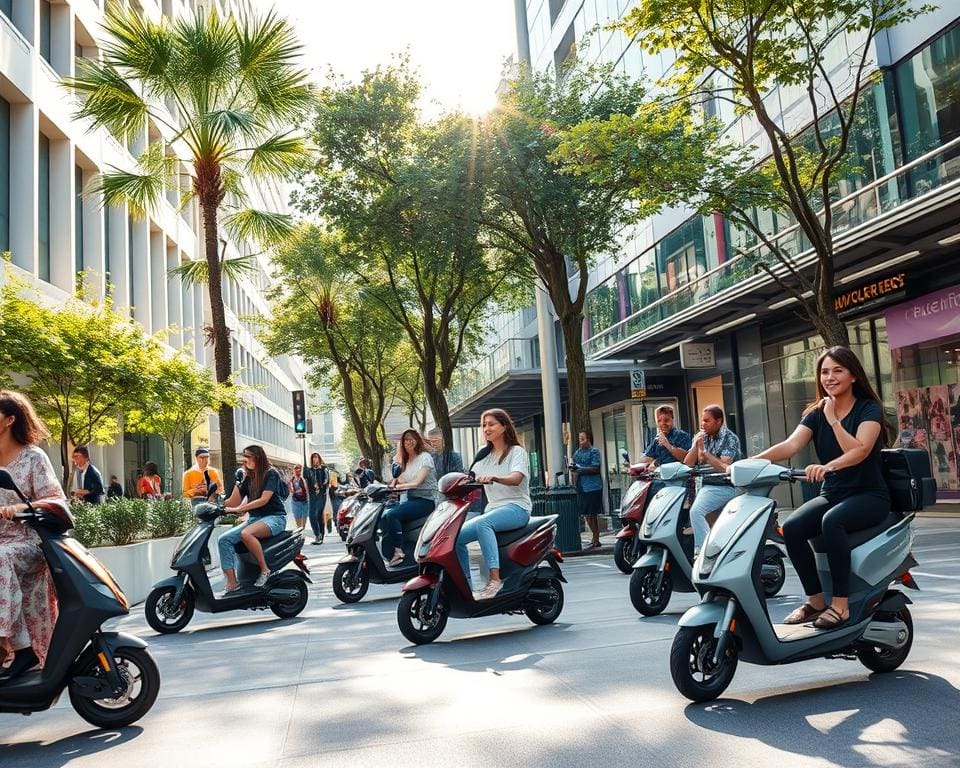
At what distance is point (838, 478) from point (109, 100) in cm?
1398

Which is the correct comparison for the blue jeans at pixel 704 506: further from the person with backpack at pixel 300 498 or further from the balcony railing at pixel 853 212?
A: the person with backpack at pixel 300 498

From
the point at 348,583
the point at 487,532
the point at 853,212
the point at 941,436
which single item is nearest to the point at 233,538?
the point at 348,583

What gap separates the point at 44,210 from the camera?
20.5 m

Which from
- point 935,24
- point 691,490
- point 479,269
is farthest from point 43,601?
point 479,269

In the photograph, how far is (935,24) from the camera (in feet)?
52.6

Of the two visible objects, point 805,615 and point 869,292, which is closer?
point 805,615

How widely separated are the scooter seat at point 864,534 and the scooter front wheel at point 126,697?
11.3ft

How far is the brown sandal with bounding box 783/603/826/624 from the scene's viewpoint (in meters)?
5.11

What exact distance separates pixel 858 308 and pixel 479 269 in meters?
8.37

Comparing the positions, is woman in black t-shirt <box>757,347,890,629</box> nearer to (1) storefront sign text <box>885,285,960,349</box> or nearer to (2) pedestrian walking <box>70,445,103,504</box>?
(2) pedestrian walking <box>70,445,103,504</box>

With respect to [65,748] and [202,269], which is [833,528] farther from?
[202,269]

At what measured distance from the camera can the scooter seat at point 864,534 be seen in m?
5.09

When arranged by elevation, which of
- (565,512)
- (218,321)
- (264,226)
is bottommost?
(565,512)

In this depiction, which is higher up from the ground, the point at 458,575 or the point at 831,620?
the point at 458,575
